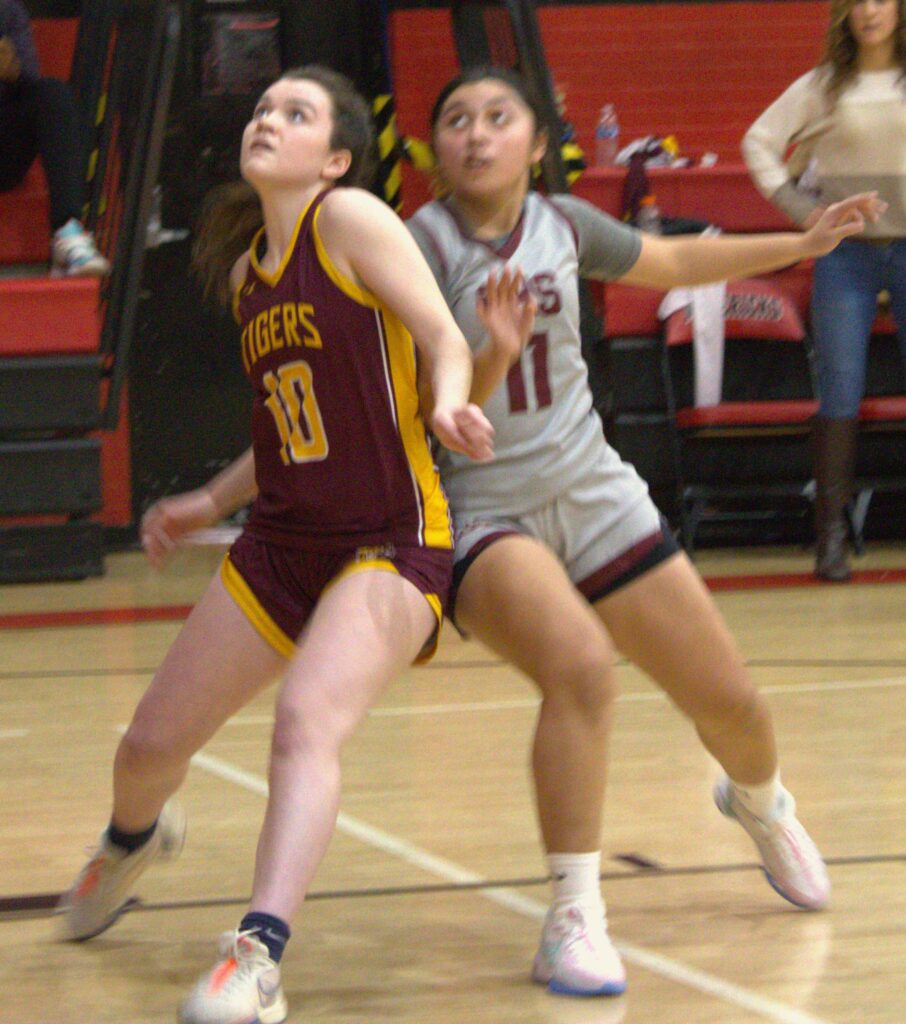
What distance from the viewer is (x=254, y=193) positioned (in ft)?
8.89

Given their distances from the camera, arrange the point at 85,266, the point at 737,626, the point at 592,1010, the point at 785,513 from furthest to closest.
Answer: the point at 785,513 → the point at 85,266 → the point at 737,626 → the point at 592,1010

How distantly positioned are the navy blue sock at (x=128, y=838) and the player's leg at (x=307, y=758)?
0.42m

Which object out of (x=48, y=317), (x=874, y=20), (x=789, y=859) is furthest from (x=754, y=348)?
(x=789, y=859)

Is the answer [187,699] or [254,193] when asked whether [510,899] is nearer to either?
[187,699]

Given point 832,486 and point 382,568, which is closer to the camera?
point 382,568

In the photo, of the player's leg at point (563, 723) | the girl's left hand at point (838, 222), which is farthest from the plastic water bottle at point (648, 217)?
the player's leg at point (563, 723)

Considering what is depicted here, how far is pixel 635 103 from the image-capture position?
28.4 feet

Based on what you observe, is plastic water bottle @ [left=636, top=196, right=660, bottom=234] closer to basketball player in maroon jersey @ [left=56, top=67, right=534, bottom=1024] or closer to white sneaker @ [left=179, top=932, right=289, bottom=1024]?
basketball player in maroon jersey @ [left=56, top=67, right=534, bottom=1024]

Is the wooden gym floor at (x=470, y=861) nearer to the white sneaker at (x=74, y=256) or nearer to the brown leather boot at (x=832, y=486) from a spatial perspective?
the brown leather boot at (x=832, y=486)

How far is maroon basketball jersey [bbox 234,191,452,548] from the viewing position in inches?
96.9

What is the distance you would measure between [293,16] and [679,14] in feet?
6.75

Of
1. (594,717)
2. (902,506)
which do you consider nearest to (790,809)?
(594,717)

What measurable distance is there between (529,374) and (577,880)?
78 cm

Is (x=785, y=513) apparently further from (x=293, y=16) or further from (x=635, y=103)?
(x=293, y=16)
